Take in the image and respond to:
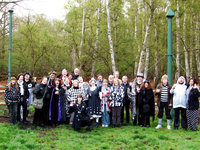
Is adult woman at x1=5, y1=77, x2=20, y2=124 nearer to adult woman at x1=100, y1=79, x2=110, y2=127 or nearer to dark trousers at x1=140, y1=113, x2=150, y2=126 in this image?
adult woman at x1=100, y1=79, x2=110, y2=127

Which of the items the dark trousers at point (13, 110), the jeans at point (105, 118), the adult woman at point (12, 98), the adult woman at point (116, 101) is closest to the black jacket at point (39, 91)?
the adult woman at point (12, 98)

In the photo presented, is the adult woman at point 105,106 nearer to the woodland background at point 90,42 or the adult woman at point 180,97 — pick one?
the adult woman at point 180,97

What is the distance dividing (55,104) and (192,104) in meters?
4.44

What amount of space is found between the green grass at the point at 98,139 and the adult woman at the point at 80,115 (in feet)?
0.69

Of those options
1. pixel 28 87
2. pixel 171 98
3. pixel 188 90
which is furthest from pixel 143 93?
pixel 28 87

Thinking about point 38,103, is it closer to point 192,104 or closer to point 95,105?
point 95,105

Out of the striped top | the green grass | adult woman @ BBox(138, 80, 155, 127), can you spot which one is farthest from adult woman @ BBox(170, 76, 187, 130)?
adult woman @ BBox(138, 80, 155, 127)

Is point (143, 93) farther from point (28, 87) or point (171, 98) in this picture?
point (28, 87)

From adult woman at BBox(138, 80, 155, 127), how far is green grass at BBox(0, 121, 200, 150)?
0.54m

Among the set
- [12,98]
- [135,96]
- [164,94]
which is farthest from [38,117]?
[164,94]

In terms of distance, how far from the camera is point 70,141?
5742 mm

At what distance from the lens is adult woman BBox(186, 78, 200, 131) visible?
272 inches

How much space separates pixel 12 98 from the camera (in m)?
7.11

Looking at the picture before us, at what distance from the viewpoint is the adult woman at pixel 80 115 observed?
273 inches
